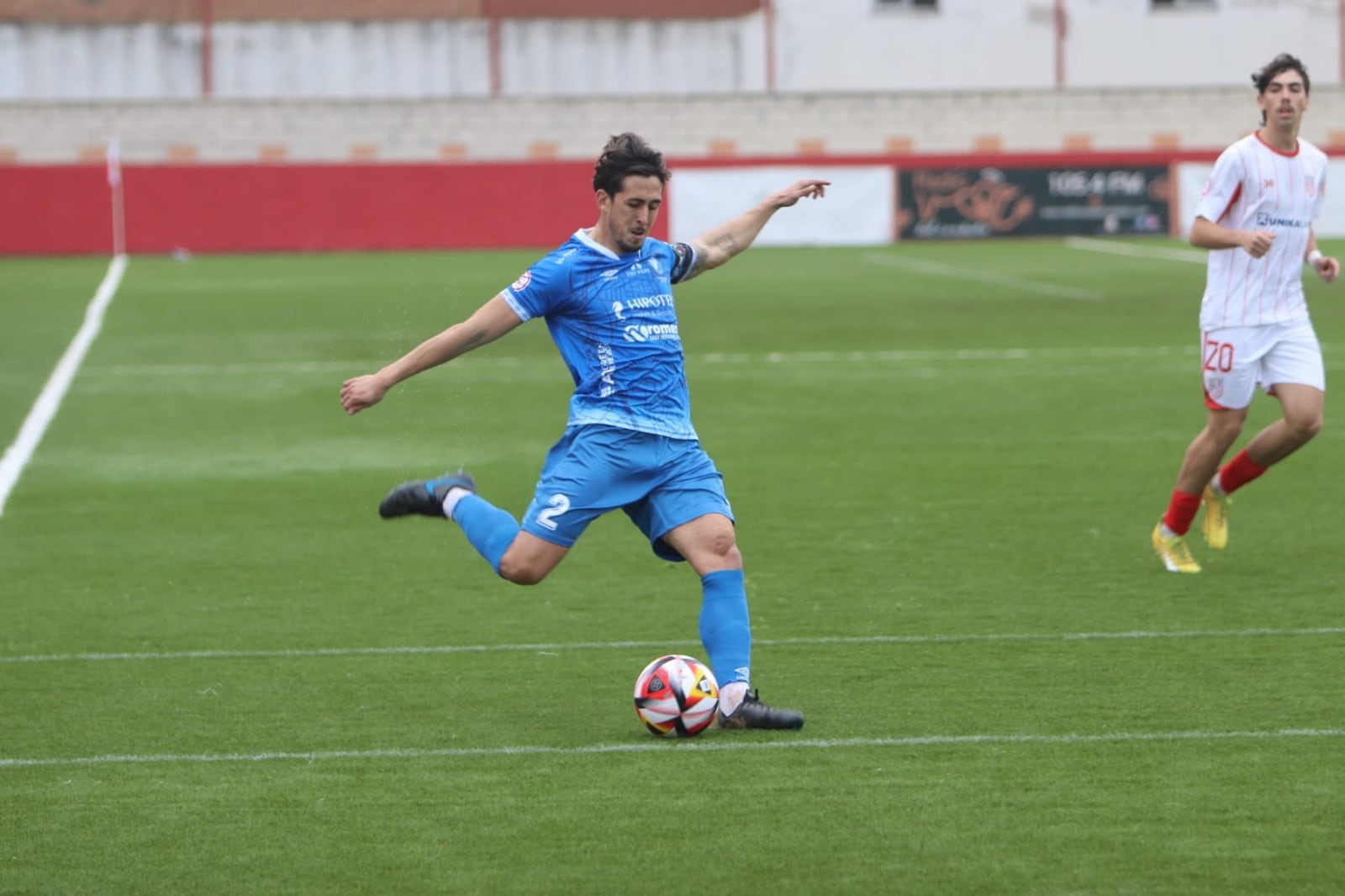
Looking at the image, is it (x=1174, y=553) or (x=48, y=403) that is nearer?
(x=1174, y=553)

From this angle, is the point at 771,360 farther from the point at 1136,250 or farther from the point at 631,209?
the point at 1136,250

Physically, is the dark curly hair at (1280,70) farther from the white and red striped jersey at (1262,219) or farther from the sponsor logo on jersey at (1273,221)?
the sponsor logo on jersey at (1273,221)

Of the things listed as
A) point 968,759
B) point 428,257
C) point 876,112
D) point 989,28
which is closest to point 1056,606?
point 968,759

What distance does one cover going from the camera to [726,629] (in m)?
6.38

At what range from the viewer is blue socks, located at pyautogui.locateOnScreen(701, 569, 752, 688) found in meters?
6.37

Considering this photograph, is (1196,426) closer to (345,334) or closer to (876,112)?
(345,334)

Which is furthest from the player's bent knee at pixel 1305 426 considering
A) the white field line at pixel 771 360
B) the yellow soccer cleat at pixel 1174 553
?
the white field line at pixel 771 360

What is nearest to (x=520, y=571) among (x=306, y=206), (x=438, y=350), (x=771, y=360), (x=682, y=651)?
(x=438, y=350)

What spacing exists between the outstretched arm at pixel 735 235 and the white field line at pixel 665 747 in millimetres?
1638

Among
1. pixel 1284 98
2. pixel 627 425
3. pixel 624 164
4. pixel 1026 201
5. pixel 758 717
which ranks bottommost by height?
pixel 758 717

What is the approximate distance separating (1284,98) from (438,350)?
414 centimetres

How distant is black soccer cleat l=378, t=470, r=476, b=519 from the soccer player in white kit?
349 centimetres

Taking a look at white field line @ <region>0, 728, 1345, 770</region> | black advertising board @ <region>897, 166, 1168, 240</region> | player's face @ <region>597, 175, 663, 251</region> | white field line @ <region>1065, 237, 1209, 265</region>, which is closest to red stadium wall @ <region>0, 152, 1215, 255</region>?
black advertising board @ <region>897, 166, 1168, 240</region>

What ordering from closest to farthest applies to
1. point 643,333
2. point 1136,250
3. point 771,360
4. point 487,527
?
point 643,333
point 487,527
point 771,360
point 1136,250
